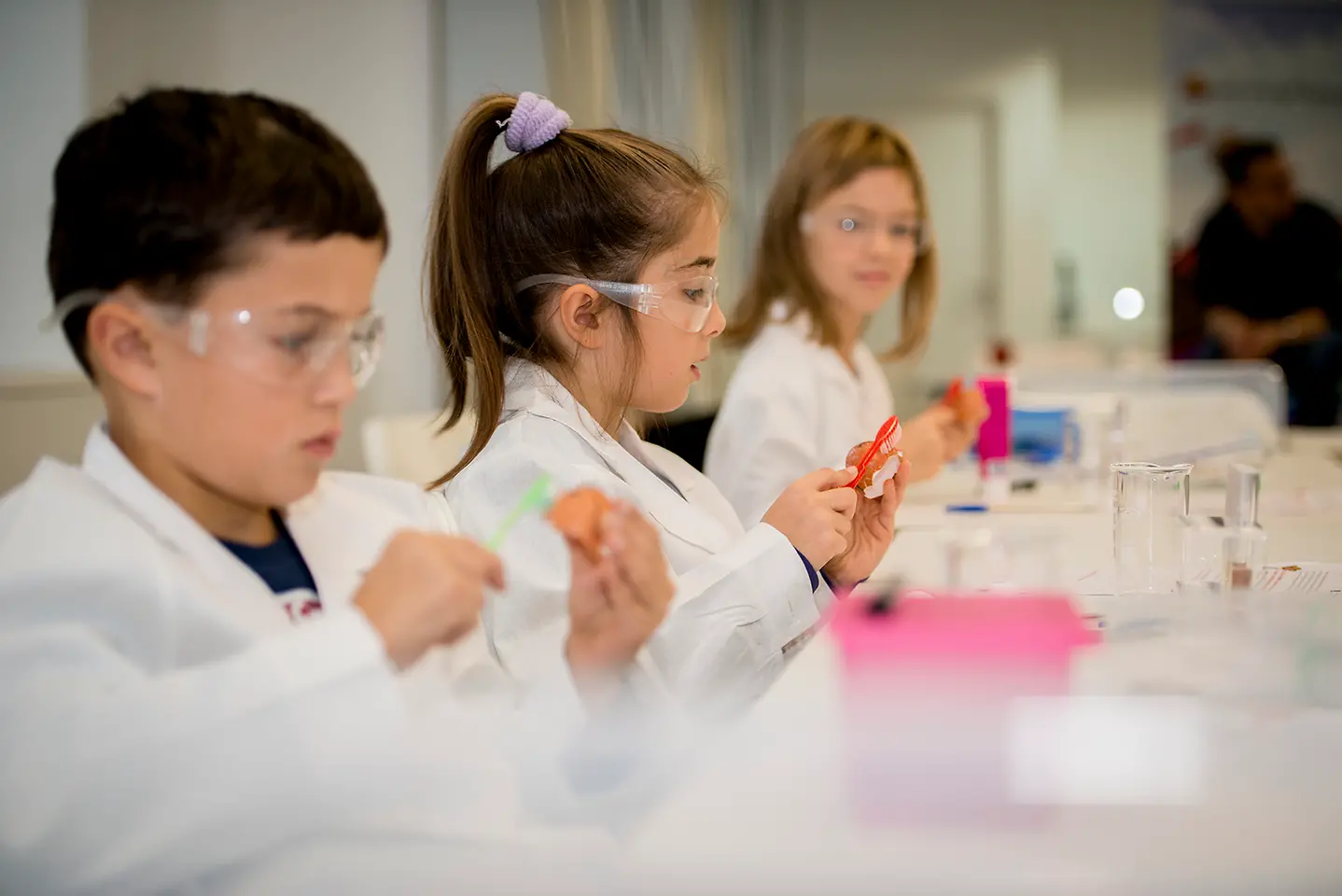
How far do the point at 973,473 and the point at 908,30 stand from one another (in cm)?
251

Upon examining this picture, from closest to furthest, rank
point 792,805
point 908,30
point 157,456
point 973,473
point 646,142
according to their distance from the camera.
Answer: point 792,805 → point 157,456 → point 646,142 → point 973,473 → point 908,30

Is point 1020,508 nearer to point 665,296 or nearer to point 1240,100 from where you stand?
point 665,296

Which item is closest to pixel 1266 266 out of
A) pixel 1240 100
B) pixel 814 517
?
pixel 1240 100

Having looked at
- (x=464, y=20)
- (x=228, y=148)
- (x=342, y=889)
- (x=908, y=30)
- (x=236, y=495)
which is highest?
(x=908, y=30)

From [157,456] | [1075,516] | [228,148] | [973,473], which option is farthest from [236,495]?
[973,473]

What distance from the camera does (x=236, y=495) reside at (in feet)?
2.32

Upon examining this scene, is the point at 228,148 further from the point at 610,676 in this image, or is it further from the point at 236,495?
the point at 610,676

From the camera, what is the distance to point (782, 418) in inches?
62.2

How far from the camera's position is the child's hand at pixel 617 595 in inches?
27.0

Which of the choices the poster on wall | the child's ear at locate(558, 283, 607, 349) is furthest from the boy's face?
the poster on wall

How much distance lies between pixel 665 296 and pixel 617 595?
38 centimetres

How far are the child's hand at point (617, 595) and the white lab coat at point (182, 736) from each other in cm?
9

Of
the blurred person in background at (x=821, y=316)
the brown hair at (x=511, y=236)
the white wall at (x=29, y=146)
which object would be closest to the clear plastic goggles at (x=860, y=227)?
the blurred person in background at (x=821, y=316)

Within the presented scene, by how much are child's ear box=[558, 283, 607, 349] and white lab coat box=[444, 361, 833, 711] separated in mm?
43
